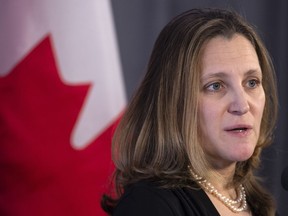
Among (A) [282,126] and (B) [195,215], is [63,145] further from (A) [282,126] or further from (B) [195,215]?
(A) [282,126]

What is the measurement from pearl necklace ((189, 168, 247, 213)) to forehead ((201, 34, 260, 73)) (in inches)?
8.6

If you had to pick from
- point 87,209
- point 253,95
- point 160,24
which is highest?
point 160,24

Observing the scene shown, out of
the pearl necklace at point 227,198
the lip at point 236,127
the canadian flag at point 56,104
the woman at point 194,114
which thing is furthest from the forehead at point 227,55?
the canadian flag at point 56,104

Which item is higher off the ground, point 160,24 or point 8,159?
point 160,24

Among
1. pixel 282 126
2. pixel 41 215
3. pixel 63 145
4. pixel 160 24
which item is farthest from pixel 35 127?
pixel 282 126

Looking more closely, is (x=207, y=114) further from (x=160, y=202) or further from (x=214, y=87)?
(x=160, y=202)

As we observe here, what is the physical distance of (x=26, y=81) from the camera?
5.25 feet

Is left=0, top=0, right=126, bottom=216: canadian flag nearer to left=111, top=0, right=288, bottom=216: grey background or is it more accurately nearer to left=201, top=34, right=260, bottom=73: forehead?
left=111, top=0, right=288, bottom=216: grey background

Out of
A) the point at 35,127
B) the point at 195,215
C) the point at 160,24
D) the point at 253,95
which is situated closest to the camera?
the point at 195,215

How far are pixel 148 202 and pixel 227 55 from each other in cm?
35

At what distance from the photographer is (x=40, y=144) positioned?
161 centimetres

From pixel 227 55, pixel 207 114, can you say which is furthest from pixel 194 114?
pixel 227 55

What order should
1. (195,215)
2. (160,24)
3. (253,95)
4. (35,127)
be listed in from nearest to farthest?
(195,215), (253,95), (35,127), (160,24)

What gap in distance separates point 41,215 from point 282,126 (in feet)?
2.80
